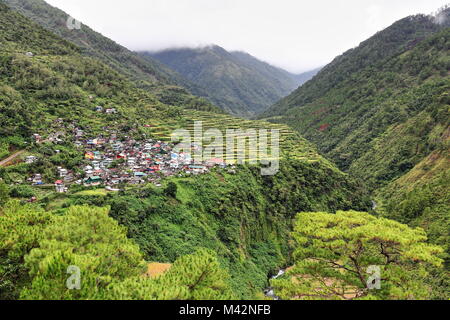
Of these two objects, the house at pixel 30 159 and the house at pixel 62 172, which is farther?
the house at pixel 30 159

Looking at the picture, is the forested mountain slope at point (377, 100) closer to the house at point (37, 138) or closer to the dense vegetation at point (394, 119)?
the dense vegetation at point (394, 119)

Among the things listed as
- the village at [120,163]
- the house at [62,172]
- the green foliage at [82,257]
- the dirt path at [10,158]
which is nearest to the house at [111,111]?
the village at [120,163]

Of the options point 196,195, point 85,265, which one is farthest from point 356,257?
point 196,195

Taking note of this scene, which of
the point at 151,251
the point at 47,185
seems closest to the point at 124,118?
the point at 47,185

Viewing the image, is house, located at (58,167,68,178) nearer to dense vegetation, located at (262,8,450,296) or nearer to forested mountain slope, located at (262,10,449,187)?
dense vegetation, located at (262,8,450,296)

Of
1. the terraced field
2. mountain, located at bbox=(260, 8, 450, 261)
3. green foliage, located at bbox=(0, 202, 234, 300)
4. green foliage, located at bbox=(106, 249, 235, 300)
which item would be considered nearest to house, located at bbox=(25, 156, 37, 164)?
the terraced field

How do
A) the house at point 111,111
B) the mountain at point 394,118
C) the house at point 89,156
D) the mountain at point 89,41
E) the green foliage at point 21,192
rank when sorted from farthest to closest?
the mountain at point 89,41 → the house at point 111,111 → the mountain at point 394,118 → the house at point 89,156 → the green foliage at point 21,192

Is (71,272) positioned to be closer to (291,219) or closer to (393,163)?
(291,219)
